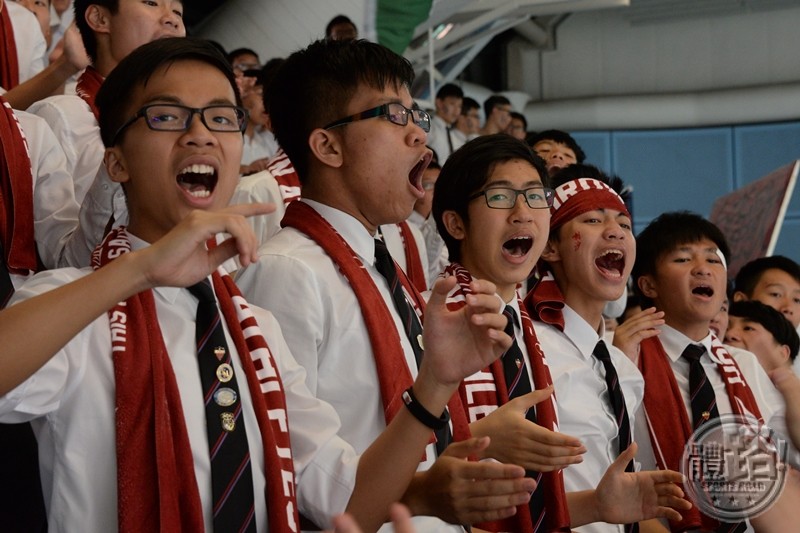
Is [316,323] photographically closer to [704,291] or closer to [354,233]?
[354,233]

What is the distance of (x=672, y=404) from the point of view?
3250 millimetres

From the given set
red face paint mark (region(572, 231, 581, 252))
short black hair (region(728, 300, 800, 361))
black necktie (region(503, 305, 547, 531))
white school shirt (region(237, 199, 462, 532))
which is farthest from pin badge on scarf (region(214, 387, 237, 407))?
short black hair (region(728, 300, 800, 361))

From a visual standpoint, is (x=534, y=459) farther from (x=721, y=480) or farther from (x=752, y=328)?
(x=752, y=328)

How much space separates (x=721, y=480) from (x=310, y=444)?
3.82 ft

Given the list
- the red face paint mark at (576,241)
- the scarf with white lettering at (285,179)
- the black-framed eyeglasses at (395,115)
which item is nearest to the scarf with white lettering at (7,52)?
the scarf with white lettering at (285,179)

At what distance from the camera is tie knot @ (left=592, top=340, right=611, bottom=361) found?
3002 mm

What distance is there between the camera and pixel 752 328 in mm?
4312

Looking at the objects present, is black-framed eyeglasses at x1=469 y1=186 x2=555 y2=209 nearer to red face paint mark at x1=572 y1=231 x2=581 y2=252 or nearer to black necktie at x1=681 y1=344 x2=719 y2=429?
red face paint mark at x1=572 y1=231 x2=581 y2=252

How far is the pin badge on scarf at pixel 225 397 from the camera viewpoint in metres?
1.74

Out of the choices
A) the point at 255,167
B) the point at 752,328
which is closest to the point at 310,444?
the point at 255,167

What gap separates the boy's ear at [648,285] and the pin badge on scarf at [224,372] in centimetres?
218

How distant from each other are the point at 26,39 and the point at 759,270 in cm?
338

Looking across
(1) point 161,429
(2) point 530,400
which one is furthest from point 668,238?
(1) point 161,429

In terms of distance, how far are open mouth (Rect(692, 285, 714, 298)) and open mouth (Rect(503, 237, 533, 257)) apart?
0.92 m
